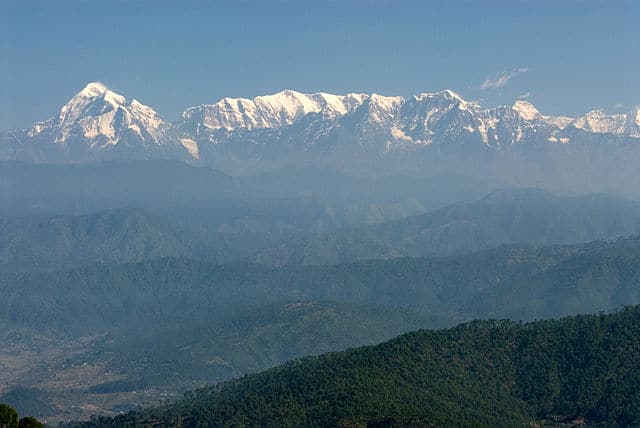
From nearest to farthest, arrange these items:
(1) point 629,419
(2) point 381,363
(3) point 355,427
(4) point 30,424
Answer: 1. (4) point 30,424
2. (3) point 355,427
3. (1) point 629,419
4. (2) point 381,363

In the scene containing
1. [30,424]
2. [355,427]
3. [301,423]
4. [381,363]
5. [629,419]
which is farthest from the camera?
[381,363]

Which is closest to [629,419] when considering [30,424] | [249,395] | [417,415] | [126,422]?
[417,415]

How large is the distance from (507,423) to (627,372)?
3054 centimetres

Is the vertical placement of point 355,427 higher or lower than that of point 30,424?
lower

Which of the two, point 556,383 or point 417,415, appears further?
point 556,383

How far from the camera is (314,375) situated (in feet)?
647

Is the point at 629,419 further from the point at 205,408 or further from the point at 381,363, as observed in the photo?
the point at 205,408

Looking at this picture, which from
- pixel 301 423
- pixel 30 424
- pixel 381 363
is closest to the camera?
pixel 30 424

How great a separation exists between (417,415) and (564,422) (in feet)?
122

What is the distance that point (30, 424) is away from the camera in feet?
374

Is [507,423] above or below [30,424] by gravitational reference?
below

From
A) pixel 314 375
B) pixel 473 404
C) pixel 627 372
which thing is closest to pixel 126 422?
pixel 314 375

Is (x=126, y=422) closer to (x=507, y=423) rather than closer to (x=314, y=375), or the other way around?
(x=314, y=375)

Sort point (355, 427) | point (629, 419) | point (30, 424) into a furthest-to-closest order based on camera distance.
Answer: point (629, 419)
point (355, 427)
point (30, 424)
